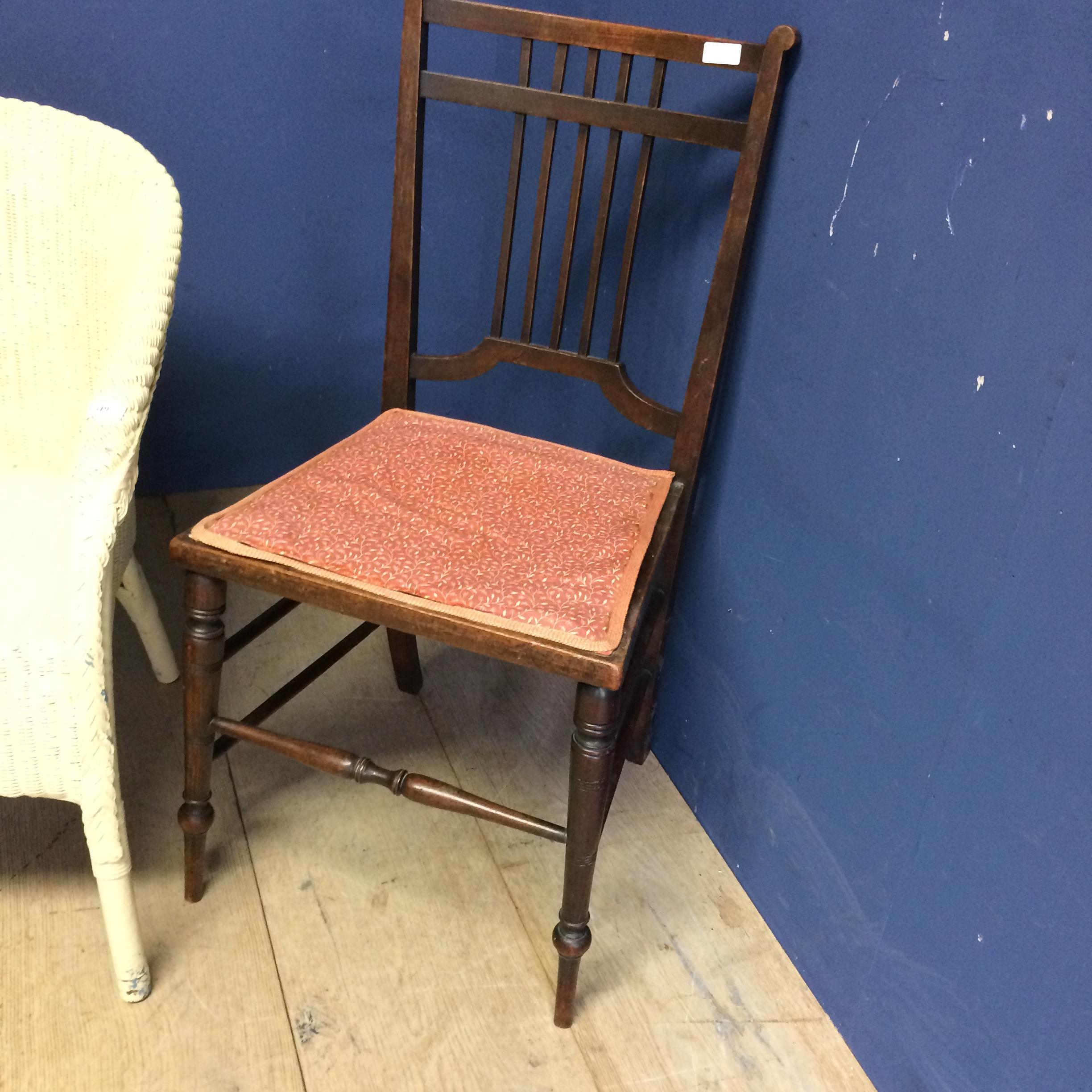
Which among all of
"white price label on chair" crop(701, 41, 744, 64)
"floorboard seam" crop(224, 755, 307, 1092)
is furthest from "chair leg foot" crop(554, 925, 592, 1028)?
"white price label on chair" crop(701, 41, 744, 64)

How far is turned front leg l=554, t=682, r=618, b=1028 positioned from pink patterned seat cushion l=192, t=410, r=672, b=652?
0.07 meters

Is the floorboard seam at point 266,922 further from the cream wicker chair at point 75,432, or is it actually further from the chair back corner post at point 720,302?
the chair back corner post at point 720,302

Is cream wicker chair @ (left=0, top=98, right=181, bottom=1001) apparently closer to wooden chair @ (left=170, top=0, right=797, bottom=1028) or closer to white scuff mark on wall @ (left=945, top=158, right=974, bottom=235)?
wooden chair @ (left=170, top=0, right=797, bottom=1028)

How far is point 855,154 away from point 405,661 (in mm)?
892

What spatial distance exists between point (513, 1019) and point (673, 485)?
59 centimetres

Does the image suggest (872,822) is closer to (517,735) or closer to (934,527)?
(934,527)

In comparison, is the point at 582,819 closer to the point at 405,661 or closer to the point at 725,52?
the point at 405,661

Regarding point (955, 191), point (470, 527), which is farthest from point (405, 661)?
point (955, 191)

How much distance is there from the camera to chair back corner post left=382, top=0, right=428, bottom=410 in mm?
1115

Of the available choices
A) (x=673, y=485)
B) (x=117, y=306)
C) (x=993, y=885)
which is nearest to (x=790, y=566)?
(x=673, y=485)

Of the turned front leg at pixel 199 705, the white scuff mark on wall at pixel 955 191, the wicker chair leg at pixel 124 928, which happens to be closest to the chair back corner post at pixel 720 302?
the white scuff mark on wall at pixel 955 191

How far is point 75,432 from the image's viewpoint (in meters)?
1.19

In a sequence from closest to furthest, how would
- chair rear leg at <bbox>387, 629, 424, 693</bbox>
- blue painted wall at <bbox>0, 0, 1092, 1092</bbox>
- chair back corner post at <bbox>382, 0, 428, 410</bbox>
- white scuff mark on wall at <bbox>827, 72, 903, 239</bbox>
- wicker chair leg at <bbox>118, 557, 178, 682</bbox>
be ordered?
blue painted wall at <bbox>0, 0, 1092, 1092</bbox> → white scuff mark on wall at <bbox>827, 72, 903, 239</bbox> → chair back corner post at <bbox>382, 0, 428, 410</bbox> → wicker chair leg at <bbox>118, 557, 178, 682</bbox> → chair rear leg at <bbox>387, 629, 424, 693</bbox>

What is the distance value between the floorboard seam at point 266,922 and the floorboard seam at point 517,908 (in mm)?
263
